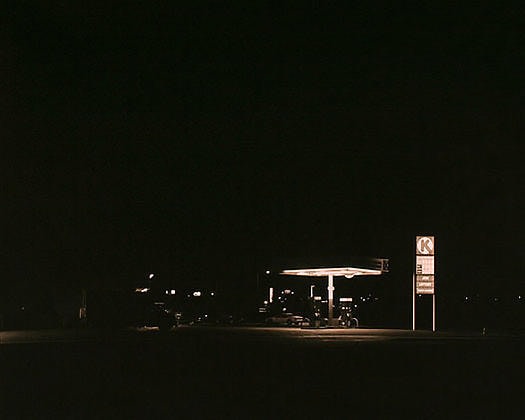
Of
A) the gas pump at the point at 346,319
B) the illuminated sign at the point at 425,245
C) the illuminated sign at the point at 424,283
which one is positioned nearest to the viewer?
the illuminated sign at the point at 424,283

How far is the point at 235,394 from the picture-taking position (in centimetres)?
1581

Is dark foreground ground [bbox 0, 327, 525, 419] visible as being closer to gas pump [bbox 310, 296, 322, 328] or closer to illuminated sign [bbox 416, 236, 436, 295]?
illuminated sign [bbox 416, 236, 436, 295]

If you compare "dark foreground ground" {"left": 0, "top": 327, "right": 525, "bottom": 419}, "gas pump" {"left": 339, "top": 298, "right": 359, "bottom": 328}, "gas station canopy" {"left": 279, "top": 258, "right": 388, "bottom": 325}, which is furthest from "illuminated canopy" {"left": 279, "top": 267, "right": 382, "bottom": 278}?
"dark foreground ground" {"left": 0, "top": 327, "right": 525, "bottom": 419}

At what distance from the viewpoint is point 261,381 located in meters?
18.2

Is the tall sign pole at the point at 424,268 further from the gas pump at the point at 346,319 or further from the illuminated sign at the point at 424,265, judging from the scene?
the gas pump at the point at 346,319

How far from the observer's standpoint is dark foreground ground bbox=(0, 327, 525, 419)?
13.6 meters

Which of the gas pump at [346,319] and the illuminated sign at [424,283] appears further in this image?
the gas pump at [346,319]

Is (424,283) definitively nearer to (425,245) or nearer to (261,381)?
(425,245)

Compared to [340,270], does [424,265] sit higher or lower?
higher

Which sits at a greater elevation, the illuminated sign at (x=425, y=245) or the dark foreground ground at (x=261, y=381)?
the illuminated sign at (x=425, y=245)

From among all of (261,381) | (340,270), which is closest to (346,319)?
(340,270)

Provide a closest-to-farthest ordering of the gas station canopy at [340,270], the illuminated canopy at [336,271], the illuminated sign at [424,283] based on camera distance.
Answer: the illuminated sign at [424,283], the gas station canopy at [340,270], the illuminated canopy at [336,271]

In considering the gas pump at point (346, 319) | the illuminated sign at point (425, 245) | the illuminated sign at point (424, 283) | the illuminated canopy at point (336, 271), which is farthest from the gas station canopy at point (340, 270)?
the illuminated sign at point (424, 283)

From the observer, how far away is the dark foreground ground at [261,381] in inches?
537
